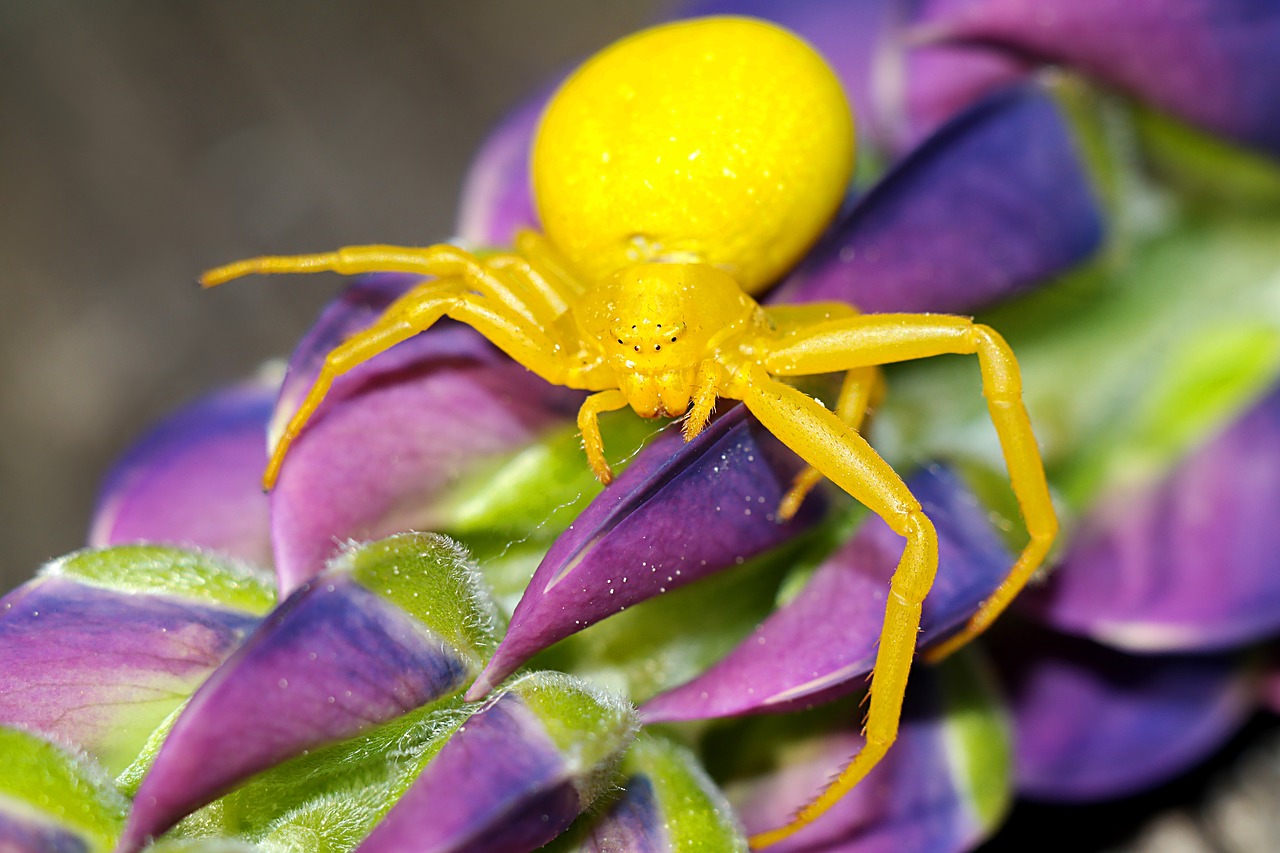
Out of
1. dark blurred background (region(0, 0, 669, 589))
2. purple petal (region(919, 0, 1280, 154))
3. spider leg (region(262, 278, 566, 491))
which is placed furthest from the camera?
dark blurred background (region(0, 0, 669, 589))

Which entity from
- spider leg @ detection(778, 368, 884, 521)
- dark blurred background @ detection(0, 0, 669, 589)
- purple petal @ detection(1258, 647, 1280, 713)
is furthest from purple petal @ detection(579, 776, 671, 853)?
dark blurred background @ detection(0, 0, 669, 589)

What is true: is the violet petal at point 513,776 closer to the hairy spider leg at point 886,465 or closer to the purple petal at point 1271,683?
the hairy spider leg at point 886,465

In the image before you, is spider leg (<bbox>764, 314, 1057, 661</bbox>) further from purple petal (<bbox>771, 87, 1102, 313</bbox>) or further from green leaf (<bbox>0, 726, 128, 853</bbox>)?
green leaf (<bbox>0, 726, 128, 853</bbox>)

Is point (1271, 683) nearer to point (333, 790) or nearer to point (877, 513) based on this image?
point (877, 513)

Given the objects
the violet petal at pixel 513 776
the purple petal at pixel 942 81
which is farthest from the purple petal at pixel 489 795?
the purple petal at pixel 942 81

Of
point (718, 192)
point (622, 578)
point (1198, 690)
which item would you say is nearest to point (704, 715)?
point (622, 578)

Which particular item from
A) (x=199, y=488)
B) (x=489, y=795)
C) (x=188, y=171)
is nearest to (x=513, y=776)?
(x=489, y=795)
